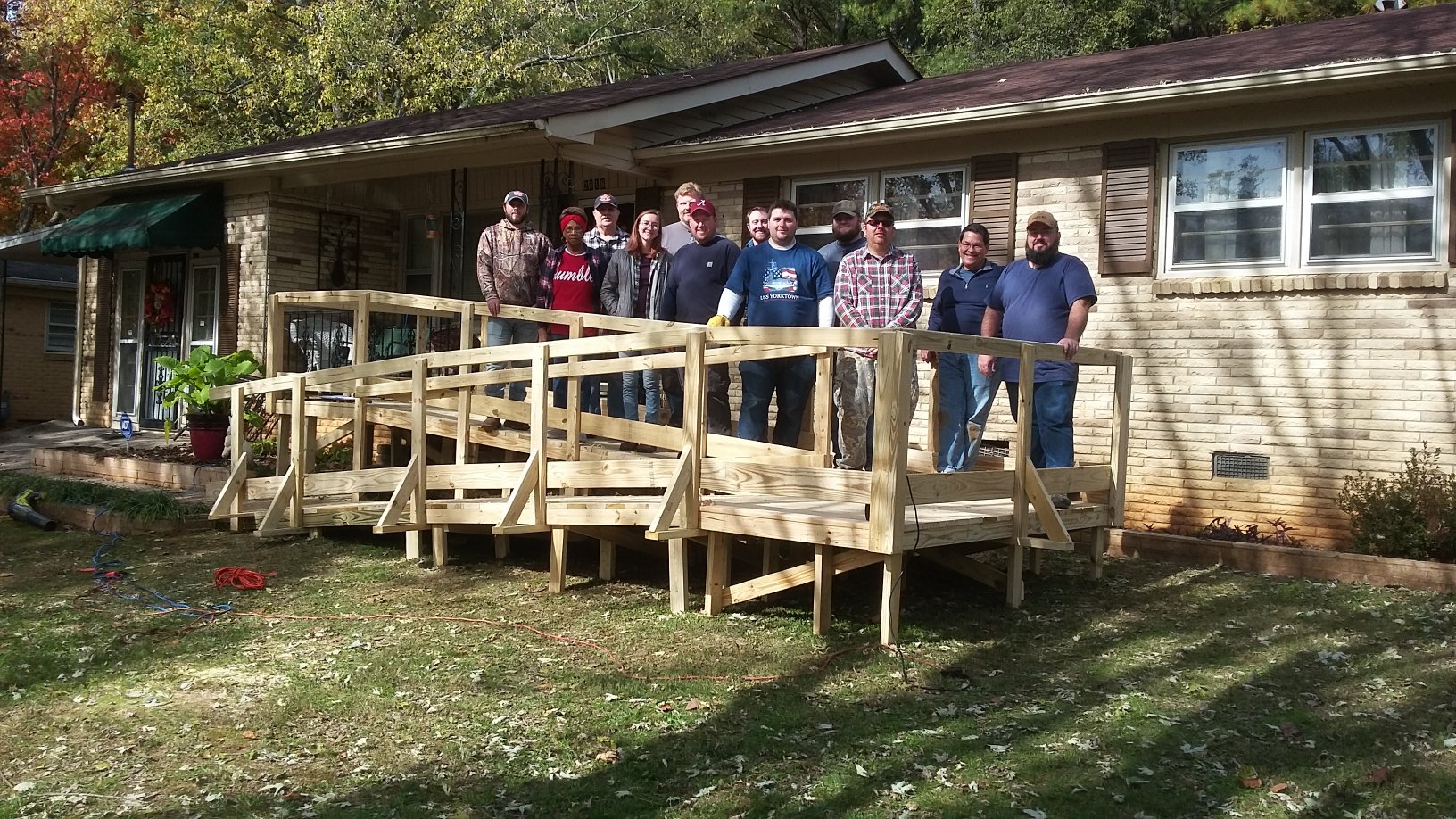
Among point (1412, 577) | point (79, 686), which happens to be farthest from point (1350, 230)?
point (79, 686)

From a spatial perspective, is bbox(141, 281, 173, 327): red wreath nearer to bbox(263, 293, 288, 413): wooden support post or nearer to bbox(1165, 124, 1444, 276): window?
bbox(263, 293, 288, 413): wooden support post

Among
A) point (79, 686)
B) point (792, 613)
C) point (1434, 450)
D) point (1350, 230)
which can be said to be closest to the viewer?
point (79, 686)

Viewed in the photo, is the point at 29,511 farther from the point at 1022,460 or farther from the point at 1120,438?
the point at 1120,438

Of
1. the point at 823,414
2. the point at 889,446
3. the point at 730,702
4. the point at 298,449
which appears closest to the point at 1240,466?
the point at 823,414

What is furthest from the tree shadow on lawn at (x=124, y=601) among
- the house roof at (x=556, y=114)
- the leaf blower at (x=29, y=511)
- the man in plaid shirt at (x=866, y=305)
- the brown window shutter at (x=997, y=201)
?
the brown window shutter at (x=997, y=201)

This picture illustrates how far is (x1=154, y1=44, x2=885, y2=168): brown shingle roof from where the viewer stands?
38.5 feet

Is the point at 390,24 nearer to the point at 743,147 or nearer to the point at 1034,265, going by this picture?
the point at 743,147

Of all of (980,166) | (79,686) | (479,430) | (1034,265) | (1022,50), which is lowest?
(79,686)

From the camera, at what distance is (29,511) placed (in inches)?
379

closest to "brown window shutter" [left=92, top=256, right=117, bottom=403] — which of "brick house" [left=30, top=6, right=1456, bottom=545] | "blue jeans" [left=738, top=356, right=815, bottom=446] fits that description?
"brick house" [left=30, top=6, right=1456, bottom=545]

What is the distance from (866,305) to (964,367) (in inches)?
40.2

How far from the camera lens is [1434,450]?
25.9 feet

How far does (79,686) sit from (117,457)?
742cm

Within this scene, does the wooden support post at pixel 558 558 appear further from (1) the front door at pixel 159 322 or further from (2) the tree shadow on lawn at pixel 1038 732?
(1) the front door at pixel 159 322
